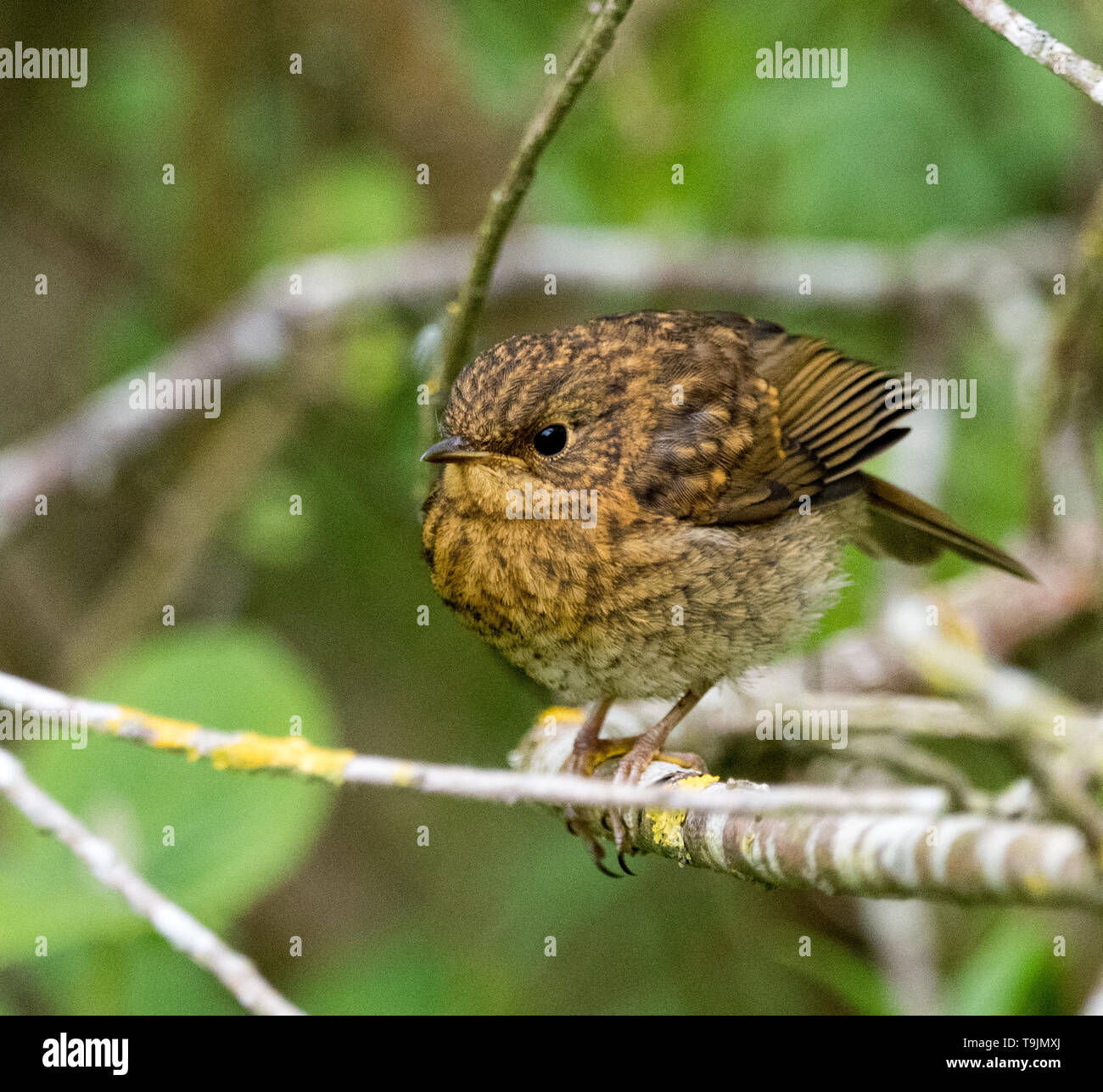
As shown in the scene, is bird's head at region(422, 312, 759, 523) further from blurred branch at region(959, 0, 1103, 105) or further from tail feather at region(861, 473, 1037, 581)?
blurred branch at region(959, 0, 1103, 105)

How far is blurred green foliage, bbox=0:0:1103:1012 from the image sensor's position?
4.80 metres

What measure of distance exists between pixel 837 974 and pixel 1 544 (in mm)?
3462

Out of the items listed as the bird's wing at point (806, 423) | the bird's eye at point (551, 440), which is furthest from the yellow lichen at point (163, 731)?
the bird's wing at point (806, 423)

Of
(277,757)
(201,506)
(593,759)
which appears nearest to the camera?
(277,757)

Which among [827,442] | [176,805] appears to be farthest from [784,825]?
[176,805]

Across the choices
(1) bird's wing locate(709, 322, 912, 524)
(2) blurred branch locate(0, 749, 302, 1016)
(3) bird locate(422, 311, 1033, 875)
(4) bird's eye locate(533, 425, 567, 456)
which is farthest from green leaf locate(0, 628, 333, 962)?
(1) bird's wing locate(709, 322, 912, 524)

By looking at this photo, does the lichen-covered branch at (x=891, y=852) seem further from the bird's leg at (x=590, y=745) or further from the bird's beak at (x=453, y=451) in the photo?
the bird's beak at (x=453, y=451)

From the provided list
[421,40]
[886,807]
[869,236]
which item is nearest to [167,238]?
[421,40]

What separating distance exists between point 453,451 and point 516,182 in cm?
66

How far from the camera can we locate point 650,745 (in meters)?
3.24

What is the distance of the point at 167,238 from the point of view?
6.54m

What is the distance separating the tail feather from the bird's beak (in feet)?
4.69

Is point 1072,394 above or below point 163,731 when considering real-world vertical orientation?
above

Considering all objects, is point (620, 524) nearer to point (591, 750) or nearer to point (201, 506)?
point (591, 750)
